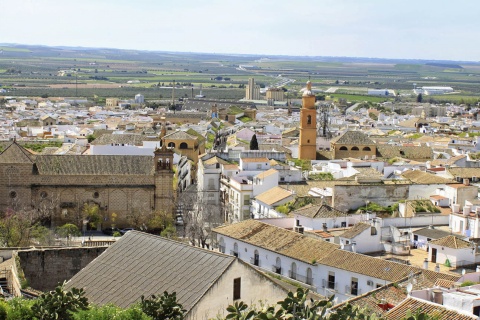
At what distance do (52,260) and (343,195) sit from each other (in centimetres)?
1635

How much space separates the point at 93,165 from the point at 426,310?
28885 millimetres

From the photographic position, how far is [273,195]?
1527 inches

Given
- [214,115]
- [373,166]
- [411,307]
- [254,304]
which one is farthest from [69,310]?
[214,115]

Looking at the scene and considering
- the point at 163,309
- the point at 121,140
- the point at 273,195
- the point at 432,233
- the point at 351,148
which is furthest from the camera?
the point at 351,148

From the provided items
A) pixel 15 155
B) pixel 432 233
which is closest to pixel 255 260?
pixel 432 233

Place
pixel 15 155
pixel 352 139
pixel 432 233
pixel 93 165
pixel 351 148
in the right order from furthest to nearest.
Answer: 1. pixel 352 139
2. pixel 351 148
3. pixel 93 165
4. pixel 15 155
5. pixel 432 233

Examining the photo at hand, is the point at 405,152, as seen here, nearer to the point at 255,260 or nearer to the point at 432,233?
the point at 432,233

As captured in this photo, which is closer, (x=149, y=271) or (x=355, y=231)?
(x=149, y=271)

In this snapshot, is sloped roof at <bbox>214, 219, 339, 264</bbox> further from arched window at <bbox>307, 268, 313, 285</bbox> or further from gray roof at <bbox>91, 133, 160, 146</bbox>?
gray roof at <bbox>91, 133, 160, 146</bbox>

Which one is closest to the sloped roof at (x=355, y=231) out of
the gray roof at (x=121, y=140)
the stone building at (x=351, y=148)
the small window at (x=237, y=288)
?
the small window at (x=237, y=288)

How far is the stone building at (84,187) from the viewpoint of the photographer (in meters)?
42.1

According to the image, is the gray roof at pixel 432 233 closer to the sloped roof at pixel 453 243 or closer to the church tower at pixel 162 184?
the sloped roof at pixel 453 243

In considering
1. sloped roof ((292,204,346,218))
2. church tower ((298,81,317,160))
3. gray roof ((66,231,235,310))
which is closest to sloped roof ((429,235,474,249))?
sloped roof ((292,204,346,218))

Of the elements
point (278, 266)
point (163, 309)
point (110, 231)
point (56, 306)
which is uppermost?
point (56, 306)
